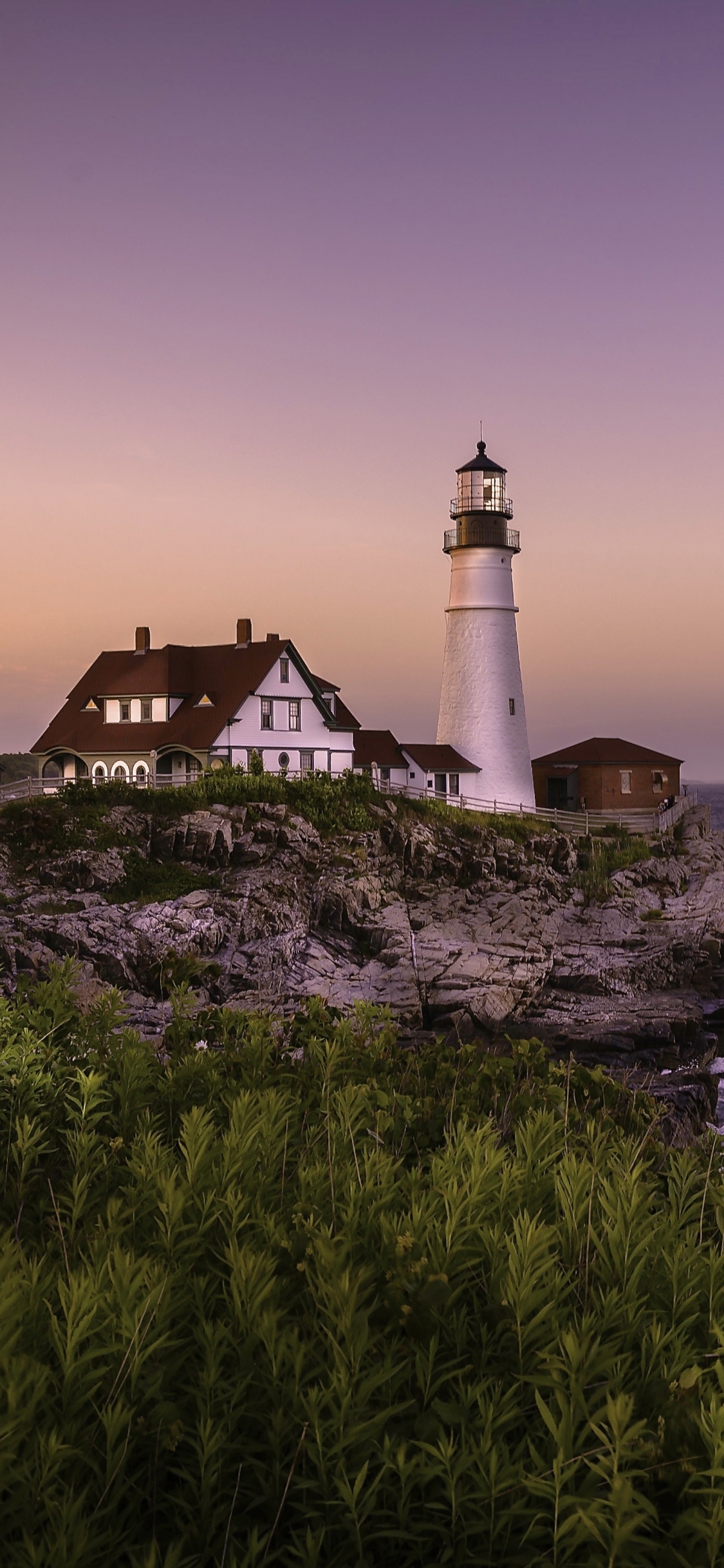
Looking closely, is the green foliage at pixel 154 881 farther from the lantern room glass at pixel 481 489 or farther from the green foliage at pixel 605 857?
the lantern room glass at pixel 481 489

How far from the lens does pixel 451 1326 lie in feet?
13.0

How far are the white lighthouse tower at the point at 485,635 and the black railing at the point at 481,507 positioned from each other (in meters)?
0.03

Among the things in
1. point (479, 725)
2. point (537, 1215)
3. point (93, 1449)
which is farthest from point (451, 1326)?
point (479, 725)

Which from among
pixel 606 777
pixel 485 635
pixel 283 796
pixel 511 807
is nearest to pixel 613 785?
pixel 606 777

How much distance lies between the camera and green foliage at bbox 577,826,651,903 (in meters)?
47.7

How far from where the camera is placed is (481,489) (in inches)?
2223

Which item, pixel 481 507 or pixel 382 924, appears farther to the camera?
pixel 481 507

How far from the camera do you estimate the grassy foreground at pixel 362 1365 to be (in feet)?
10.2

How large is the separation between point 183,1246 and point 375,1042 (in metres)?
6.07

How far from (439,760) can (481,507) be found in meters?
13.6

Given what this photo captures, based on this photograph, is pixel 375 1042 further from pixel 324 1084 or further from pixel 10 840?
pixel 10 840

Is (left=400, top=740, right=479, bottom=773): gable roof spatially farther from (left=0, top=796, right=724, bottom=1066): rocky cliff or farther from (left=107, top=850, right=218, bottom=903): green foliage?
(left=107, top=850, right=218, bottom=903): green foliage

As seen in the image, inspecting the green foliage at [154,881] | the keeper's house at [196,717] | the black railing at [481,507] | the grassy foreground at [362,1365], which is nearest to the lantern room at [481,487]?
the black railing at [481,507]

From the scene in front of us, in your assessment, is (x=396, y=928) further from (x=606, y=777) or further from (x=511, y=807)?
(x=606, y=777)
